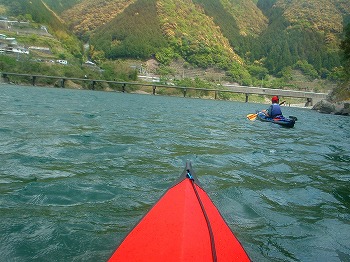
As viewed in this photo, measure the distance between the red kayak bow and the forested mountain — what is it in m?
113

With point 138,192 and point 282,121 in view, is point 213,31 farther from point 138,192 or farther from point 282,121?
point 138,192

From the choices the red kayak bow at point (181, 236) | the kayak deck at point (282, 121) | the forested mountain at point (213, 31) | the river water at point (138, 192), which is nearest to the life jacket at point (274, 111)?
the kayak deck at point (282, 121)

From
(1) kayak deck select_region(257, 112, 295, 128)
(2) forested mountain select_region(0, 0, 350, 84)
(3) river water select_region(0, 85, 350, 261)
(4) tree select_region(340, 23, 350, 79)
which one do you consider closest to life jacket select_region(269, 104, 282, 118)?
(1) kayak deck select_region(257, 112, 295, 128)

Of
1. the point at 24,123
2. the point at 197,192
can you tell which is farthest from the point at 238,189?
the point at 24,123

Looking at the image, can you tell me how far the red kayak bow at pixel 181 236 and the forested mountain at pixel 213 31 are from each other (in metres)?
113

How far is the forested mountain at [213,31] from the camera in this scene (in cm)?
11970

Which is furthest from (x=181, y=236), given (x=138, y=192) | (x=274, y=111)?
(x=274, y=111)

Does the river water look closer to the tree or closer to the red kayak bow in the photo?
the red kayak bow

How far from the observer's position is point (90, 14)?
151875 mm

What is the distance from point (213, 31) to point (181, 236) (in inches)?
5805

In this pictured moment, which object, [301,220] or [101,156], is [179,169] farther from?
[301,220]

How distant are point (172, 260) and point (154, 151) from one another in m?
6.16

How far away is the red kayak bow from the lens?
2465mm

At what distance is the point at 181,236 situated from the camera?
103 inches
